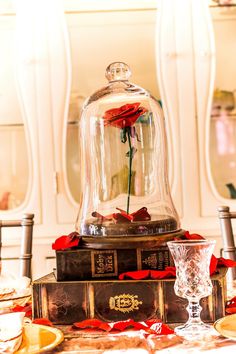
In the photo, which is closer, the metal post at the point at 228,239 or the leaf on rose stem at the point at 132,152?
the leaf on rose stem at the point at 132,152

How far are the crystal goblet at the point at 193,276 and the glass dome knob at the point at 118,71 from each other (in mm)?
489

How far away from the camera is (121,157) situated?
129 cm

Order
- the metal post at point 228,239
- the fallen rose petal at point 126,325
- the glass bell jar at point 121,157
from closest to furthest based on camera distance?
1. the fallen rose petal at point 126,325
2. the glass bell jar at point 121,157
3. the metal post at point 228,239

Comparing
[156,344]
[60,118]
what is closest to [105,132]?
[156,344]

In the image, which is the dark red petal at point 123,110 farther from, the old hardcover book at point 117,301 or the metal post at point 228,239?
the metal post at point 228,239

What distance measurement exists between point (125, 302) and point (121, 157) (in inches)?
15.9

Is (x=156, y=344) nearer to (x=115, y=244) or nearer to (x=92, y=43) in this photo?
(x=115, y=244)

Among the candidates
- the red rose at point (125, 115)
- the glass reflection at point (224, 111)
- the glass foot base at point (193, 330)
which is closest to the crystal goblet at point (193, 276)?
the glass foot base at point (193, 330)

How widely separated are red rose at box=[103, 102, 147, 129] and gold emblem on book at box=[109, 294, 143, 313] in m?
0.38

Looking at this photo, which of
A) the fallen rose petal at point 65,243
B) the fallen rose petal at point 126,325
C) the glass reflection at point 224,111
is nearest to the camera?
the fallen rose petal at point 126,325

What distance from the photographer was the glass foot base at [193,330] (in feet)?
2.91

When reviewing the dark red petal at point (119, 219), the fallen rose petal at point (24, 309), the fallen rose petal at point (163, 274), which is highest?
the dark red petal at point (119, 219)

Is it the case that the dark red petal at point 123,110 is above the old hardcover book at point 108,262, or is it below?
above

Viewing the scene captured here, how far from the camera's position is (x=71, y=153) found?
256 cm
